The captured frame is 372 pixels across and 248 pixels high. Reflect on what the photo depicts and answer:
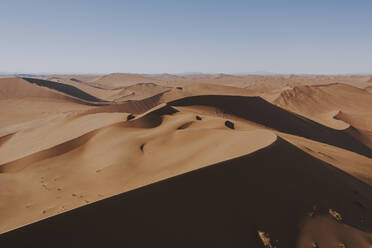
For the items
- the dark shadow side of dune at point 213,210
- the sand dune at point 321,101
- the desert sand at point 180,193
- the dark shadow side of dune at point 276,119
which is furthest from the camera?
the sand dune at point 321,101

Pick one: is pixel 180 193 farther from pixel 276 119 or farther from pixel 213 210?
pixel 276 119

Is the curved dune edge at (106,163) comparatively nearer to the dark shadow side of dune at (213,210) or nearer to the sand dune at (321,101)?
the dark shadow side of dune at (213,210)

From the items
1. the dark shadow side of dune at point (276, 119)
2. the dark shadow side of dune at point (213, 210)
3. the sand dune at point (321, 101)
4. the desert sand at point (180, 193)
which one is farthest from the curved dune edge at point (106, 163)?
the sand dune at point (321, 101)

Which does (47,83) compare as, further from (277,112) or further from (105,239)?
(105,239)

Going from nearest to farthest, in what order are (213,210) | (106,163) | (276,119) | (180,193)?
(213,210), (180,193), (106,163), (276,119)

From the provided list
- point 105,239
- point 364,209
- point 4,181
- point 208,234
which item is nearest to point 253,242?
point 208,234

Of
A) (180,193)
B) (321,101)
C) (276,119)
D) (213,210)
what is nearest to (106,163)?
(180,193)

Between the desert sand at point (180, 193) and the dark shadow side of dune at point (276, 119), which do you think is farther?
the dark shadow side of dune at point (276, 119)

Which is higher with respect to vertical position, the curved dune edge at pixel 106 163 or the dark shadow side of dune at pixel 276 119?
the curved dune edge at pixel 106 163
